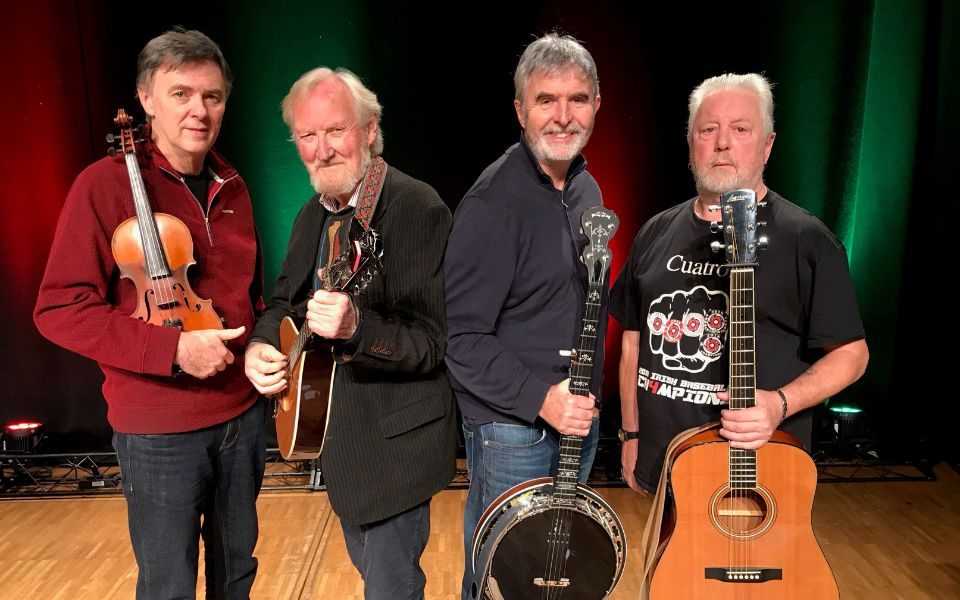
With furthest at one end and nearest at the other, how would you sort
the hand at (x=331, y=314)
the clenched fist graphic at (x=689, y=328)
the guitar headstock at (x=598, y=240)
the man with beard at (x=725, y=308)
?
the clenched fist graphic at (x=689, y=328) < the man with beard at (x=725, y=308) < the guitar headstock at (x=598, y=240) < the hand at (x=331, y=314)

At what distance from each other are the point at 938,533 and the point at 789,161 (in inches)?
98.0

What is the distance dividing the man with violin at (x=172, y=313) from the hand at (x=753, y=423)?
138 centimetres

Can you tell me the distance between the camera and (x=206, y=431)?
81.0 inches

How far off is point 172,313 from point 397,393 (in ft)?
2.23

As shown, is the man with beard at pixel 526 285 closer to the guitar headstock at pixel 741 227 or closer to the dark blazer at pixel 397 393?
the dark blazer at pixel 397 393

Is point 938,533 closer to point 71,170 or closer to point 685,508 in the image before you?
point 685,508

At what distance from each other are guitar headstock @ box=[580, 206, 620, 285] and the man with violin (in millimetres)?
1003

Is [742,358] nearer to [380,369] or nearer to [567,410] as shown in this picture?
[567,410]

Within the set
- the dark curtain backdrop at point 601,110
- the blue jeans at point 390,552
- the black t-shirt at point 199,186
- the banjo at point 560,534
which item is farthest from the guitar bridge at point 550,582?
the dark curtain backdrop at point 601,110

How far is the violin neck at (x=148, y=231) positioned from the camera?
187cm

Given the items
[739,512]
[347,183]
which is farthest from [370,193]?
[739,512]

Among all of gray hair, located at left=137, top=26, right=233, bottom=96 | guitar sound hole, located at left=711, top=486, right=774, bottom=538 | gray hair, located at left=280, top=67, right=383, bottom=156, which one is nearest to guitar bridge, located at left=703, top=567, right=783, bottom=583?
guitar sound hole, located at left=711, top=486, right=774, bottom=538

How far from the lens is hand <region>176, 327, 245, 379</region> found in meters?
1.88

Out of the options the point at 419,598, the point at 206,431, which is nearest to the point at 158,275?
the point at 206,431
